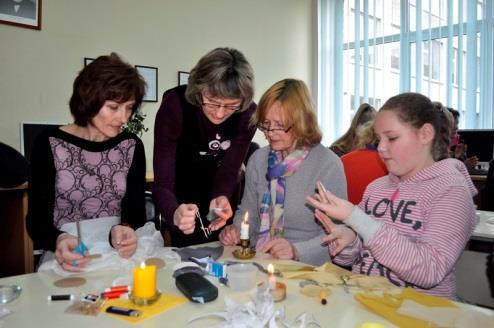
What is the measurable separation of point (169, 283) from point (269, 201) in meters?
0.75

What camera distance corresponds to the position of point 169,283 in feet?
4.11

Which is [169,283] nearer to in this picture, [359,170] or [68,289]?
[68,289]

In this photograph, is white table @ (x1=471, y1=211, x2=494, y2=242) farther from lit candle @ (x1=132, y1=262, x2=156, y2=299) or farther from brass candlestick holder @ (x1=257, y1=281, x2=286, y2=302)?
lit candle @ (x1=132, y1=262, x2=156, y2=299)

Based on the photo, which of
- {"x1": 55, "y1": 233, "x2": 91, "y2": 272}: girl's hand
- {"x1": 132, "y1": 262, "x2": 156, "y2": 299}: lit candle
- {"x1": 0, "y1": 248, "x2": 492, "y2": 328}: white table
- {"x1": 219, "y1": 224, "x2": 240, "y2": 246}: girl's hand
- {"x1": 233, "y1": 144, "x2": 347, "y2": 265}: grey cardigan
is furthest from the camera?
{"x1": 233, "y1": 144, "x2": 347, "y2": 265}: grey cardigan

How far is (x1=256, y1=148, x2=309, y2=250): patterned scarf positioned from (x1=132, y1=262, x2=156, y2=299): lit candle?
0.77 m

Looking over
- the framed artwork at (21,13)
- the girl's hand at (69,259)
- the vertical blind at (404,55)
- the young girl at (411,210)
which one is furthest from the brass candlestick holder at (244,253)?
the vertical blind at (404,55)

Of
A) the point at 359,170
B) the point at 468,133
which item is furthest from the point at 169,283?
the point at 468,133

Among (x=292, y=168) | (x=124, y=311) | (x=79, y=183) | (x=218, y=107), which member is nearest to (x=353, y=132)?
(x=292, y=168)

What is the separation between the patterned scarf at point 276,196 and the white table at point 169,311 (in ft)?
1.93

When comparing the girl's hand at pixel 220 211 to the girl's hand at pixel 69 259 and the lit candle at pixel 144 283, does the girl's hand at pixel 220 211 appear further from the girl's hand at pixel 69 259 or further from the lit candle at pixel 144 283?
the lit candle at pixel 144 283

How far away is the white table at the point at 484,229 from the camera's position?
1929mm

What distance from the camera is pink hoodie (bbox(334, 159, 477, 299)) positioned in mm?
1273

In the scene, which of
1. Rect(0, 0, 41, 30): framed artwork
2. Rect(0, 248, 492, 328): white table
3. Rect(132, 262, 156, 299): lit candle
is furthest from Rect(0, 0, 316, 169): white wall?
Rect(132, 262, 156, 299): lit candle

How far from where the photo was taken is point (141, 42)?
179 inches
